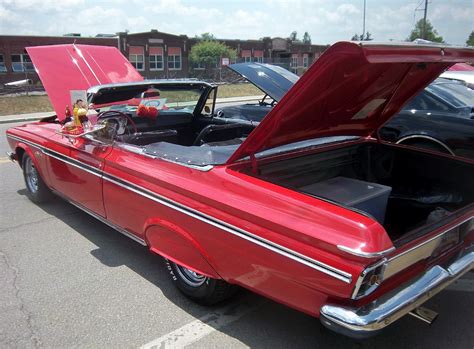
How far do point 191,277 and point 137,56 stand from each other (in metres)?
41.2

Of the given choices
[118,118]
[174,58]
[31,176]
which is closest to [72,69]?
[31,176]

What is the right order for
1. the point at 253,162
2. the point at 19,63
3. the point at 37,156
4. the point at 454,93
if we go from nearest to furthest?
the point at 253,162
the point at 37,156
the point at 454,93
the point at 19,63

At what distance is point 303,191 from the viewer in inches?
101

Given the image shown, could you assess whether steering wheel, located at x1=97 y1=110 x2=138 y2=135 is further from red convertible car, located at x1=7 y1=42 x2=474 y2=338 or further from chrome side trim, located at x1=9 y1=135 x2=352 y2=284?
chrome side trim, located at x1=9 y1=135 x2=352 y2=284

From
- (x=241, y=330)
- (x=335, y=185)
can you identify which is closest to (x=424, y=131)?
(x=335, y=185)

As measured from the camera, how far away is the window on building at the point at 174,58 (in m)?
44.9

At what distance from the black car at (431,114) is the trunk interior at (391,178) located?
76.1 inches

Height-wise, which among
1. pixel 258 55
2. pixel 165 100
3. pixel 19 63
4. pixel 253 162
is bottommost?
pixel 253 162

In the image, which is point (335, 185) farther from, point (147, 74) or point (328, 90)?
point (147, 74)

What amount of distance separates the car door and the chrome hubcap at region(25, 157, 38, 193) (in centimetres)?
82

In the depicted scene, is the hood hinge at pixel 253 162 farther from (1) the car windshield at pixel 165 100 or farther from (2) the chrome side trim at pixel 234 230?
(1) the car windshield at pixel 165 100

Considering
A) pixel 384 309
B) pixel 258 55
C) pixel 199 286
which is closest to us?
pixel 384 309

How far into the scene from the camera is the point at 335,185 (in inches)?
130

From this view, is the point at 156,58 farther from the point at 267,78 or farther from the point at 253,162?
the point at 253,162
